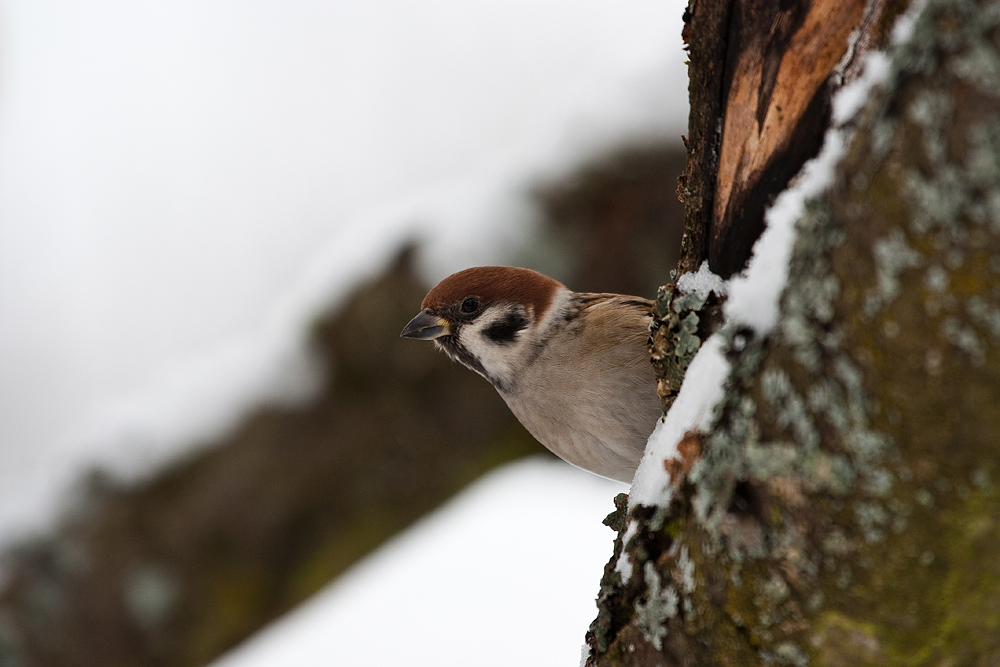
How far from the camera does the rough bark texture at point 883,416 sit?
0.72m

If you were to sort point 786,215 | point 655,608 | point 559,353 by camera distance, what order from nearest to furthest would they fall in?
point 786,215 < point 655,608 < point 559,353

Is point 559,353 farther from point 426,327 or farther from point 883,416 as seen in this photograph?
point 883,416

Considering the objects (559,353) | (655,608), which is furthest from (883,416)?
(559,353)

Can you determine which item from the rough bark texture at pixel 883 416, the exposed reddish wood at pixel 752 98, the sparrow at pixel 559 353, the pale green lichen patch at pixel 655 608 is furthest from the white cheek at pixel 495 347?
the rough bark texture at pixel 883 416

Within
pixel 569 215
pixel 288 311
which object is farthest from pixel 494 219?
pixel 288 311

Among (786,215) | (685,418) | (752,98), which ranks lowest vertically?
(685,418)

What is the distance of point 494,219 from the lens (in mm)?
3082

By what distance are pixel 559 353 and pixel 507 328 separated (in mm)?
224

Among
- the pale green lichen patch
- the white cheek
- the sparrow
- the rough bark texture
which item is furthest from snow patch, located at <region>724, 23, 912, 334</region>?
the white cheek

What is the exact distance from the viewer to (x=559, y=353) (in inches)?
93.2

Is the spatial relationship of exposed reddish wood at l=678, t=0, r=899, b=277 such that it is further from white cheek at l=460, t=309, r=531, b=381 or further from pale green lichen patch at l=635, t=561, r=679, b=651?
white cheek at l=460, t=309, r=531, b=381

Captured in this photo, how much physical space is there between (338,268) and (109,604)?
1.69m

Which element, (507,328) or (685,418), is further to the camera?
(507,328)

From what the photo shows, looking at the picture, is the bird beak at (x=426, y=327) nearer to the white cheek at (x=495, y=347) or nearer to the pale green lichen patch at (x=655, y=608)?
the white cheek at (x=495, y=347)
